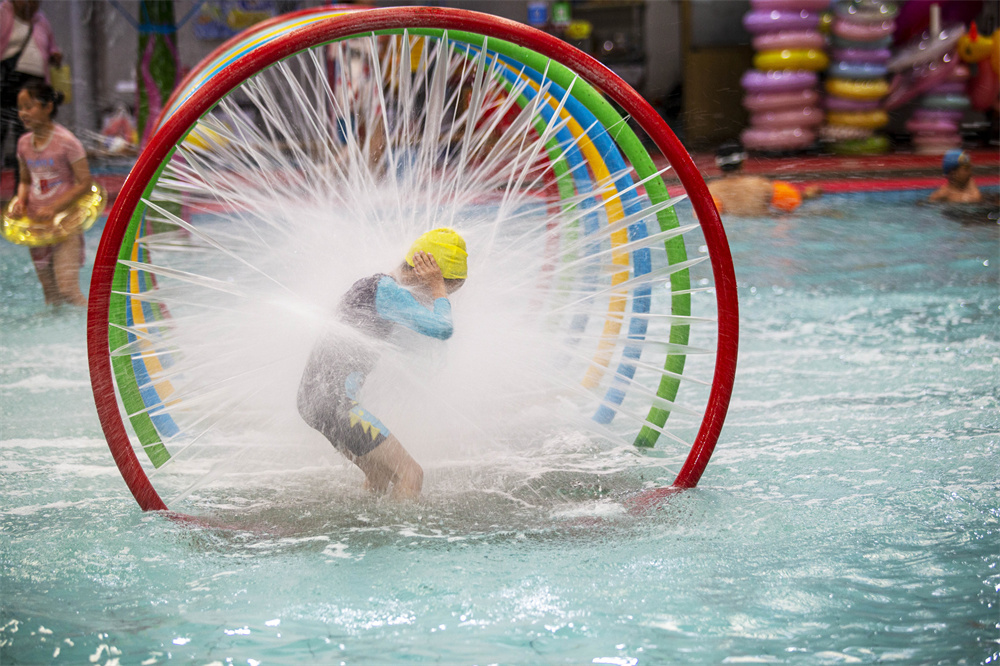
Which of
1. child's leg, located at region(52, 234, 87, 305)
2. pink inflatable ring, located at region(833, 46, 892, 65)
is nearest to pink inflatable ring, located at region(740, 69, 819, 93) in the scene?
pink inflatable ring, located at region(833, 46, 892, 65)

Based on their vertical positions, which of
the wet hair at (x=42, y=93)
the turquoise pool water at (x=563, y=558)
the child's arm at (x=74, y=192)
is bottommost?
the turquoise pool water at (x=563, y=558)

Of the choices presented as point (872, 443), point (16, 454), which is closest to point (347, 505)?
point (16, 454)

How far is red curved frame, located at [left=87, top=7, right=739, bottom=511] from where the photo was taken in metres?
2.66

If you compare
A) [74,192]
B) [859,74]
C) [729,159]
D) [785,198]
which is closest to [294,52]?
[74,192]

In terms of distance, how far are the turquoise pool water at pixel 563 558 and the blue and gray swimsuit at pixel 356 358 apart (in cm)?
28

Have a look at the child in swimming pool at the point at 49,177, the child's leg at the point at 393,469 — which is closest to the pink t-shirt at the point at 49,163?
the child in swimming pool at the point at 49,177

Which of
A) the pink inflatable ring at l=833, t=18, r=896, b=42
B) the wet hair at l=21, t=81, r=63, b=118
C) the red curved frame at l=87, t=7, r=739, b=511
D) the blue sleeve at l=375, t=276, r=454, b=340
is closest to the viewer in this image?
the red curved frame at l=87, t=7, r=739, b=511

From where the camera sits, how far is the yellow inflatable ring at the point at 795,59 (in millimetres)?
10867

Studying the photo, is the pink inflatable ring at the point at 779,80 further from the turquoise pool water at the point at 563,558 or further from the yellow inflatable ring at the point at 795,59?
the turquoise pool water at the point at 563,558

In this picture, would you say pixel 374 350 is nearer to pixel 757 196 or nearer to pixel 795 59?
pixel 757 196

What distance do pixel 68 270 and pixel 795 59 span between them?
343 inches

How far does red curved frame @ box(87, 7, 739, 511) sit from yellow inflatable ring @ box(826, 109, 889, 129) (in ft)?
31.0

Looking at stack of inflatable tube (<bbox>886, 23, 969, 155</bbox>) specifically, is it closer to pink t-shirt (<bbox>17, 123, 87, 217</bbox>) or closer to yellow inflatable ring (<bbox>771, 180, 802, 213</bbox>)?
yellow inflatable ring (<bbox>771, 180, 802, 213</bbox>)

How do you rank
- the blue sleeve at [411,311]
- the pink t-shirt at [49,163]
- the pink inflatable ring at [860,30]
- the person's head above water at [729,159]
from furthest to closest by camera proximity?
the pink inflatable ring at [860,30] < the person's head above water at [729,159] < the pink t-shirt at [49,163] < the blue sleeve at [411,311]
